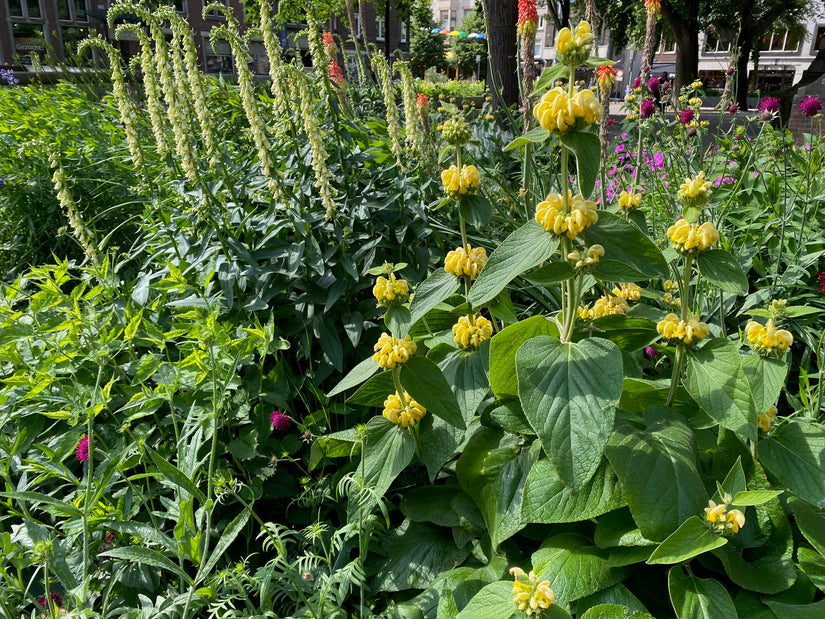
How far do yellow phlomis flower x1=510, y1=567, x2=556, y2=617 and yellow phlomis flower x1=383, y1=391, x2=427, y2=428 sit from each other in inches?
20.9

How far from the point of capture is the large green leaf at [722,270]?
113 centimetres

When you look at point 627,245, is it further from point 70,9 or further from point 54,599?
point 70,9

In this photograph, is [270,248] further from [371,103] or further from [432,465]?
[371,103]

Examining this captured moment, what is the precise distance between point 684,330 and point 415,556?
0.87 meters

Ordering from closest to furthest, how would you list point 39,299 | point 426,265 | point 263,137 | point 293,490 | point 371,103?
point 293,490
point 39,299
point 263,137
point 426,265
point 371,103

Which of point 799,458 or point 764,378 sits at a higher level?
point 764,378

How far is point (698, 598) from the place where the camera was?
3.48ft

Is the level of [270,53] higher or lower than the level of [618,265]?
higher

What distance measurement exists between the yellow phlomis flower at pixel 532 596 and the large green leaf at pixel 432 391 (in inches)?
16.8

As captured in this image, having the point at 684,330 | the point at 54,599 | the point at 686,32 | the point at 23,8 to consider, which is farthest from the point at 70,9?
the point at 684,330

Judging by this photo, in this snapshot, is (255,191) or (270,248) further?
(255,191)

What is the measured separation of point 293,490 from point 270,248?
93cm

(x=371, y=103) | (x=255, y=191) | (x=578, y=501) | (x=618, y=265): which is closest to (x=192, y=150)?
(x=255, y=191)

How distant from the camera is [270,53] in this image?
2385 mm
